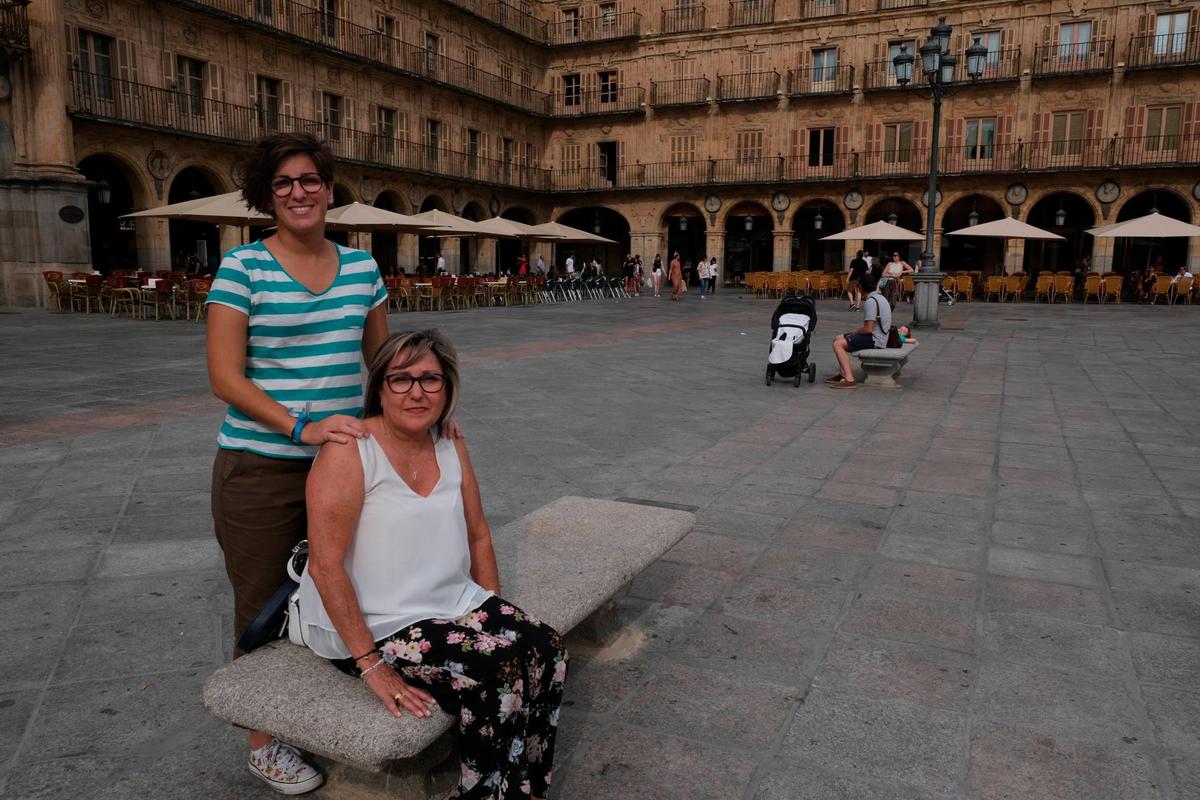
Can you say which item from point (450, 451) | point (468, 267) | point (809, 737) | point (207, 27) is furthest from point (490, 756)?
point (468, 267)

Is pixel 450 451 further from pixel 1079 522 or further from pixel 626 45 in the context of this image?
pixel 626 45

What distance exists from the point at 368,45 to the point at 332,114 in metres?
2.51

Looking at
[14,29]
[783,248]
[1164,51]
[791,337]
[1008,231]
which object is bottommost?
[791,337]

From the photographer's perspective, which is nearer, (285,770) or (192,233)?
(285,770)

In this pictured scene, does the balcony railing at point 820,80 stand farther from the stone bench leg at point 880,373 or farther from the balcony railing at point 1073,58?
the stone bench leg at point 880,373

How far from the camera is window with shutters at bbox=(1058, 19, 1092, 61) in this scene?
88.2 feet

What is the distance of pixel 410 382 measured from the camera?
2035 mm

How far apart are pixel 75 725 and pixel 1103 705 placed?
300cm

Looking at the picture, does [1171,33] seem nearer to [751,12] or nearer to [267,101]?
[751,12]

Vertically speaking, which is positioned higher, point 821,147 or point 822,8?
point 822,8

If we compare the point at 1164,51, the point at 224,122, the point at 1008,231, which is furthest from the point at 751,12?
the point at 224,122

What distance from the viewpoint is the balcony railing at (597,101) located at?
33594mm

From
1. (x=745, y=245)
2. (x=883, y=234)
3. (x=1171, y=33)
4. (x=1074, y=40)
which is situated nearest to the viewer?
(x=883, y=234)

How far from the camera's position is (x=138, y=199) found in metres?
20.4
